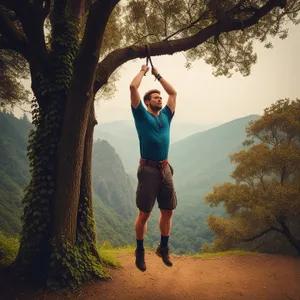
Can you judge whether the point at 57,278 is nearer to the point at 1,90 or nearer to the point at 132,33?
the point at 132,33

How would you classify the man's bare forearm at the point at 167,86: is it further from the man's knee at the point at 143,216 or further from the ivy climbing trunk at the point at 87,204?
the man's knee at the point at 143,216

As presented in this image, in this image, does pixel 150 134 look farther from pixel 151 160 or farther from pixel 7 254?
pixel 7 254

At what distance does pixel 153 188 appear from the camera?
3.55m

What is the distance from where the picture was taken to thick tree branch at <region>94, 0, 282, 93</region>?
4.44 m

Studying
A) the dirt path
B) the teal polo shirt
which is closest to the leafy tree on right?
the dirt path

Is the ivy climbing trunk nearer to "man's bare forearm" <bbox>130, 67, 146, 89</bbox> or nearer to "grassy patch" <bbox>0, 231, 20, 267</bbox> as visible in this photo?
"grassy patch" <bbox>0, 231, 20, 267</bbox>

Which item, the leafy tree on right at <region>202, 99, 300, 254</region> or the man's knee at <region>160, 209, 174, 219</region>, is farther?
the leafy tree on right at <region>202, 99, 300, 254</region>

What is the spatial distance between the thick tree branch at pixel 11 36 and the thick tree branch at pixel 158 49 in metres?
1.33

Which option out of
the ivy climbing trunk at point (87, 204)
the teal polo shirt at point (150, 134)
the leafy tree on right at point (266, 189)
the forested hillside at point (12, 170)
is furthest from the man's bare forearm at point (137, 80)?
the forested hillside at point (12, 170)

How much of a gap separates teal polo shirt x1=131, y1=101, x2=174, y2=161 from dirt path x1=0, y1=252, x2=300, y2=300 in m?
2.75

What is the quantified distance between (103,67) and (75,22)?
A: 121 cm

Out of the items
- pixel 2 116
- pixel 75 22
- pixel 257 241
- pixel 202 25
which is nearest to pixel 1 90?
pixel 75 22

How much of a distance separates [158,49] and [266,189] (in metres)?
11.3

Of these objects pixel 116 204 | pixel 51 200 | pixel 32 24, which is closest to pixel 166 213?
pixel 51 200
